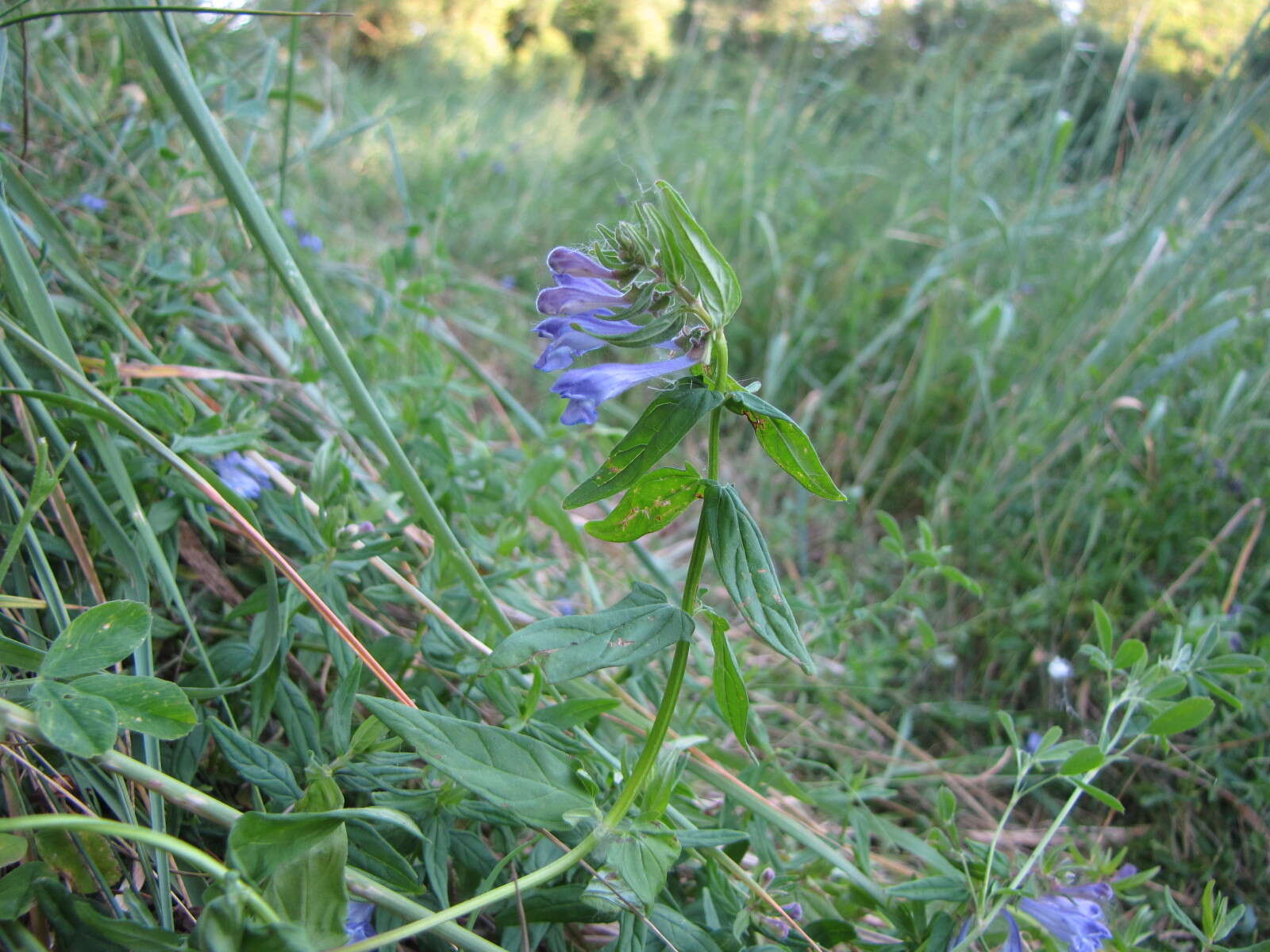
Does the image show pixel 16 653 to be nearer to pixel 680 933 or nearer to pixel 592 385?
pixel 592 385

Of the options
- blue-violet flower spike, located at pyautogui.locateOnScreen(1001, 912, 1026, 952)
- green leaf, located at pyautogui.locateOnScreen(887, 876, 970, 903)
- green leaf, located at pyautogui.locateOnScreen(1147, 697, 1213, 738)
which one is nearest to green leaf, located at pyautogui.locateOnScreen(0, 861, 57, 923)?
Answer: green leaf, located at pyautogui.locateOnScreen(887, 876, 970, 903)

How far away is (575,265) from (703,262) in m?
0.16

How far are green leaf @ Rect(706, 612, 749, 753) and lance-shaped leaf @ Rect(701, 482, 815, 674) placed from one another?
5cm

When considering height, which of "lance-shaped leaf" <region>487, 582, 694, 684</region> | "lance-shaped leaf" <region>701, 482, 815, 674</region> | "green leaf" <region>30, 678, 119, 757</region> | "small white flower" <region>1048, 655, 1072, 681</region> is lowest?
"small white flower" <region>1048, 655, 1072, 681</region>

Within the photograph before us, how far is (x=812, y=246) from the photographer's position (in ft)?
11.0

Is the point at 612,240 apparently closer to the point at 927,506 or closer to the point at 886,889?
the point at 886,889

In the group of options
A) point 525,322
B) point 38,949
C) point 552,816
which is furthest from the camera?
point 525,322

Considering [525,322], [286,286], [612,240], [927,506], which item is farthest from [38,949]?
[525,322]

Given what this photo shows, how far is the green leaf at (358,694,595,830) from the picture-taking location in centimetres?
74

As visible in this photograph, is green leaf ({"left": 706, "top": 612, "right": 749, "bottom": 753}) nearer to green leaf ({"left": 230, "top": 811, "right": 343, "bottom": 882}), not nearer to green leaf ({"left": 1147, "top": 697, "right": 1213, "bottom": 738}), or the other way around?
green leaf ({"left": 230, "top": 811, "right": 343, "bottom": 882})

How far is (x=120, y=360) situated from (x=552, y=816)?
108 cm

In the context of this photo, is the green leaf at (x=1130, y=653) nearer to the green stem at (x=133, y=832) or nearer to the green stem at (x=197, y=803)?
the green stem at (x=197, y=803)

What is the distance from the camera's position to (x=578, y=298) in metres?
0.88

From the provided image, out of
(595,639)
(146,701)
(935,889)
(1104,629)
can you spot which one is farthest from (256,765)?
(1104,629)
